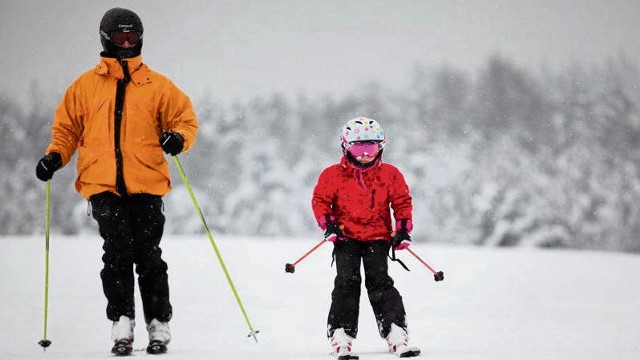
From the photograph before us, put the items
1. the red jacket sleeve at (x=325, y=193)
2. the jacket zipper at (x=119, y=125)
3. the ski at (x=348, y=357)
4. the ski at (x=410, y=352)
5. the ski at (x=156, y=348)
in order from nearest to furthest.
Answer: the ski at (x=348, y=357)
the ski at (x=410, y=352)
the jacket zipper at (x=119, y=125)
the ski at (x=156, y=348)
the red jacket sleeve at (x=325, y=193)

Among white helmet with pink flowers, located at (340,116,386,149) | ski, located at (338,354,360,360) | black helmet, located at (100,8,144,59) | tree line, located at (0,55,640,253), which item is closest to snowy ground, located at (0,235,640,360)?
ski, located at (338,354,360,360)

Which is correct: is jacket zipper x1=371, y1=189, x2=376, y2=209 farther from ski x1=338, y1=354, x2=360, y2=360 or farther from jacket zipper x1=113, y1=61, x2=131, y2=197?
jacket zipper x1=113, y1=61, x2=131, y2=197

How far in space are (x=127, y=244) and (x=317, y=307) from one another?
165 inches

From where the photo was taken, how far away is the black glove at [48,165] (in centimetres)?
523

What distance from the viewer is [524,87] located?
49.6 meters

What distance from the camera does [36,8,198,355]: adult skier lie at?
5234 mm

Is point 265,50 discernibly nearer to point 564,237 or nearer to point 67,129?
point 564,237

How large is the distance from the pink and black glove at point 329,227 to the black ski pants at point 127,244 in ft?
3.08

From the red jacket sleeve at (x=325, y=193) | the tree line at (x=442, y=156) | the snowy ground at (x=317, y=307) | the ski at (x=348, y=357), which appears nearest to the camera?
the ski at (x=348, y=357)

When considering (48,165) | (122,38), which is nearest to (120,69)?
(122,38)

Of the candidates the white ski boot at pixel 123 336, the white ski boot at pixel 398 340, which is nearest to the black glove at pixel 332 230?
the white ski boot at pixel 398 340

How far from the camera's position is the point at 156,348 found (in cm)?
532

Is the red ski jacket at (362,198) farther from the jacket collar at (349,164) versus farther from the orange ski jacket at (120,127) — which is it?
the orange ski jacket at (120,127)

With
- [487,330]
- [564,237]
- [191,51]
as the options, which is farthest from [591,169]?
[191,51]
